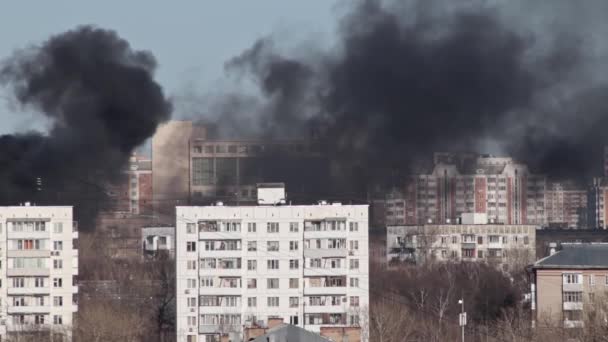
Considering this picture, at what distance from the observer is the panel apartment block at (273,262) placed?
140 feet

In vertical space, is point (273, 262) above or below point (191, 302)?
above

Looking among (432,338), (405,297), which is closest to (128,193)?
(405,297)

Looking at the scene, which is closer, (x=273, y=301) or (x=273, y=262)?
(x=273, y=301)

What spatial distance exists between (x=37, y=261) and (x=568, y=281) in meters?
13.0

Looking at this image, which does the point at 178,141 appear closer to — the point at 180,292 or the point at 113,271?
the point at 113,271

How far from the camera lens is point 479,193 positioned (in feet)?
310

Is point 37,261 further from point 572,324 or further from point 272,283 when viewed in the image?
point 572,324

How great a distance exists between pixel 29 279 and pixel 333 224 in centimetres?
771

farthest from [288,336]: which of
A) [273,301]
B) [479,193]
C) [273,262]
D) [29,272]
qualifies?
[479,193]

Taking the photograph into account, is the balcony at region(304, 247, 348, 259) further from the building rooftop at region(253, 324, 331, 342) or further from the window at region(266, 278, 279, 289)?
the building rooftop at region(253, 324, 331, 342)

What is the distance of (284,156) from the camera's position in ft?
182

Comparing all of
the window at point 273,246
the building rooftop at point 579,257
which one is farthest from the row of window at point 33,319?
the building rooftop at point 579,257

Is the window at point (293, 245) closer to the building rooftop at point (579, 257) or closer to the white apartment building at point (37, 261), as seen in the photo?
the white apartment building at point (37, 261)

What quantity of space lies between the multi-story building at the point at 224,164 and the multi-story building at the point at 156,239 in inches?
253
